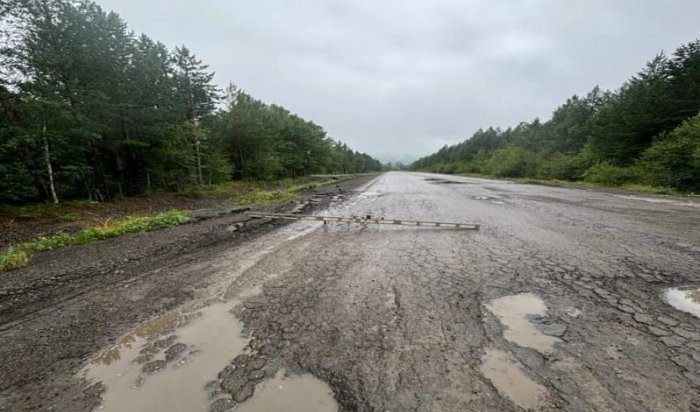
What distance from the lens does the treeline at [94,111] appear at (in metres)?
11.7

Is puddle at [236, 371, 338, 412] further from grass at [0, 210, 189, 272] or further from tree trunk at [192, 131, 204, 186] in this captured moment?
tree trunk at [192, 131, 204, 186]

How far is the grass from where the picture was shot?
577 centimetres

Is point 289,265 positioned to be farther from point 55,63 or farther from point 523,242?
point 55,63

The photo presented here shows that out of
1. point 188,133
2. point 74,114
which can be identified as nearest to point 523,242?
point 74,114

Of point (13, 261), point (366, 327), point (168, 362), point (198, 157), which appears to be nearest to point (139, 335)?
point (168, 362)

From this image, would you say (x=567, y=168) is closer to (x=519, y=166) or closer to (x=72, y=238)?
(x=519, y=166)

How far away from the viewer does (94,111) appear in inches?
564

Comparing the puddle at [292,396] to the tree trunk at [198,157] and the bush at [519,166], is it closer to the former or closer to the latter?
the tree trunk at [198,157]

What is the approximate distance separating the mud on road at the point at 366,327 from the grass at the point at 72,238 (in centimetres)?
47

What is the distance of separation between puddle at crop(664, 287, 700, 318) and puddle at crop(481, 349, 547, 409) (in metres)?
2.71

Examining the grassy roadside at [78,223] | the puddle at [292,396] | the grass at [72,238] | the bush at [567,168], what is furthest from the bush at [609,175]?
the grass at [72,238]

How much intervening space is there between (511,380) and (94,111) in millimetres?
19820

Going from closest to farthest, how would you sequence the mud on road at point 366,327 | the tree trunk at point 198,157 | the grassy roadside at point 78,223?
the mud on road at point 366,327, the grassy roadside at point 78,223, the tree trunk at point 198,157

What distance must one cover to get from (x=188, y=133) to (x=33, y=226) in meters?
11.5
